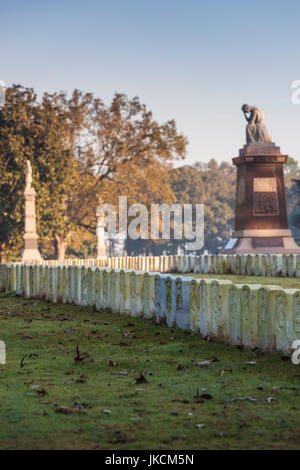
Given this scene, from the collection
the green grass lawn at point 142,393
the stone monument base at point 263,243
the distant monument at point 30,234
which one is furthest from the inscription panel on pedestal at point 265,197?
the green grass lawn at point 142,393

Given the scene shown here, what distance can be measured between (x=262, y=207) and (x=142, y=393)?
22.0m

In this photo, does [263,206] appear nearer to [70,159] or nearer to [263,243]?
[263,243]

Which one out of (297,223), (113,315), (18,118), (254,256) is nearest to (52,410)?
(113,315)

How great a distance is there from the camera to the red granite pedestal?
27.4 meters

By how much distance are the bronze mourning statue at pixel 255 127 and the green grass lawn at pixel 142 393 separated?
2036 cm

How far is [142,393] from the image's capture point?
6.13 meters

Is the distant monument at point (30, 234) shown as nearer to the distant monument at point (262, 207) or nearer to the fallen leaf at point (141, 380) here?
the distant monument at point (262, 207)

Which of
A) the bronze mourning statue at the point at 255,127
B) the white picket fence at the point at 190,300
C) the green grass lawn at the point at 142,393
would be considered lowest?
the green grass lawn at the point at 142,393

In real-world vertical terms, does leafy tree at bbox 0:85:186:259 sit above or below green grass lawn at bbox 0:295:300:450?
above

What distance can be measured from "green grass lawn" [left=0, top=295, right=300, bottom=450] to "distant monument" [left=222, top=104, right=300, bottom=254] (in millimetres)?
18159

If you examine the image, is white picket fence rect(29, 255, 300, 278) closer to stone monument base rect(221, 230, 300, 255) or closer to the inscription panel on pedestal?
stone monument base rect(221, 230, 300, 255)

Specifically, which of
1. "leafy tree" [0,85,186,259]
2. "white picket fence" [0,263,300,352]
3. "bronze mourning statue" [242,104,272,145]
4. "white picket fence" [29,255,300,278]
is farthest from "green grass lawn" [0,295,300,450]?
"leafy tree" [0,85,186,259]

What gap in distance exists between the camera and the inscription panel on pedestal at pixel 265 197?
90.1 ft

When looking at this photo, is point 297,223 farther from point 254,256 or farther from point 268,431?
point 268,431
